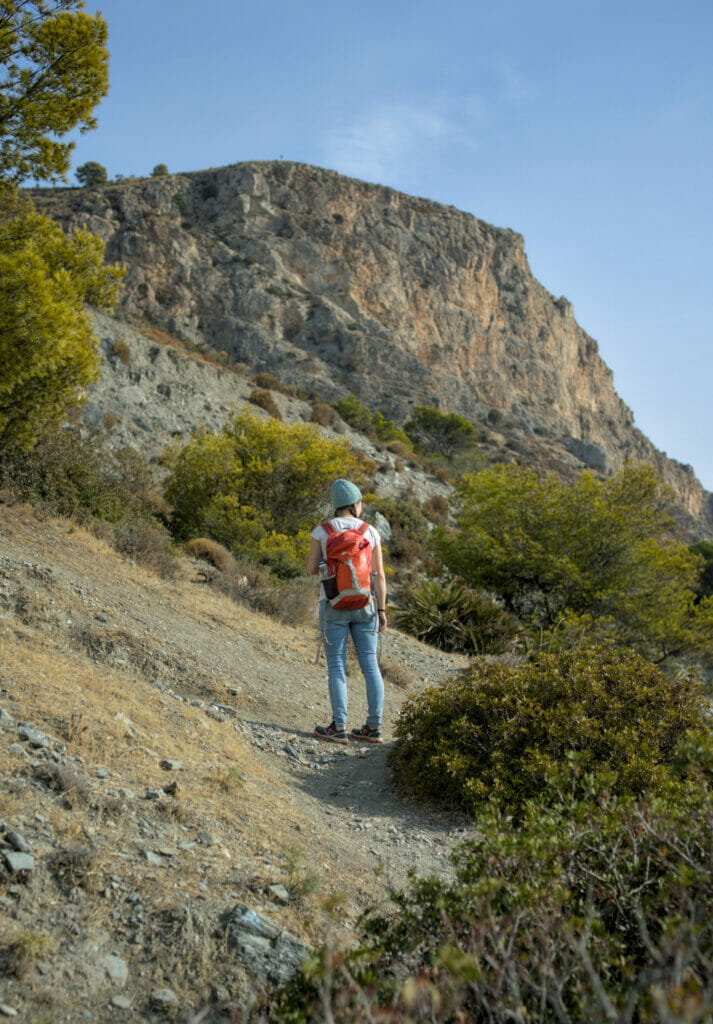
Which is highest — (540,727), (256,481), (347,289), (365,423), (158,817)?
(347,289)

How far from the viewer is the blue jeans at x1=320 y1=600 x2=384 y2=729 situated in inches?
231

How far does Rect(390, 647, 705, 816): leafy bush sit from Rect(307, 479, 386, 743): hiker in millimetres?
738

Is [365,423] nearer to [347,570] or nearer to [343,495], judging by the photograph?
[343,495]

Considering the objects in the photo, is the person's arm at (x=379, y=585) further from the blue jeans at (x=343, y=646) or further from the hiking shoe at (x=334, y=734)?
the hiking shoe at (x=334, y=734)

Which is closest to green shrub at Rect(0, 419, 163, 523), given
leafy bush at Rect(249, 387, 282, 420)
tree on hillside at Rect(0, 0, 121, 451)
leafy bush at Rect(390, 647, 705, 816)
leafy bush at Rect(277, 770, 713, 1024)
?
tree on hillside at Rect(0, 0, 121, 451)

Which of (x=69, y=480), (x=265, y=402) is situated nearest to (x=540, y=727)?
(x=69, y=480)

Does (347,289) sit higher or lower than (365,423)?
higher

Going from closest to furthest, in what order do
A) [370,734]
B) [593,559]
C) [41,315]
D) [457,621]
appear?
[370,734] < [41,315] < [457,621] < [593,559]

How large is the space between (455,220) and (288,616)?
72748 mm

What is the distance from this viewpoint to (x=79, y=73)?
8883mm

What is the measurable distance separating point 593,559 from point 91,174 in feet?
200

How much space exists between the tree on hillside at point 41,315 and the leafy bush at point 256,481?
4.62 meters

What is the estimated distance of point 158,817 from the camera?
3.48 metres

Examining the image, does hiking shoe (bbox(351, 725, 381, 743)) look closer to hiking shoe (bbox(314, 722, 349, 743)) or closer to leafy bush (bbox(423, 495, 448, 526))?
hiking shoe (bbox(314, 722, 349, 743))
